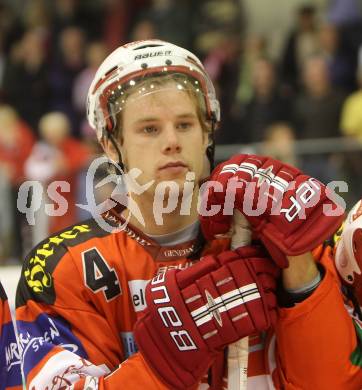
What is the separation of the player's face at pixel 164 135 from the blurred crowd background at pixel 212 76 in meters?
2.41

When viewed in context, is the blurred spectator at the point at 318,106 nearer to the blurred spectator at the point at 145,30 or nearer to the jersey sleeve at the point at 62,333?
the blurred spectator at the point at 145,30

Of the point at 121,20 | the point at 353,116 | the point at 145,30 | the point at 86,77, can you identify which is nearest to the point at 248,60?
the point at 145,30

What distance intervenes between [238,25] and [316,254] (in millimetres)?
5535

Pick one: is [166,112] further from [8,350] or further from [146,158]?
[8,350]

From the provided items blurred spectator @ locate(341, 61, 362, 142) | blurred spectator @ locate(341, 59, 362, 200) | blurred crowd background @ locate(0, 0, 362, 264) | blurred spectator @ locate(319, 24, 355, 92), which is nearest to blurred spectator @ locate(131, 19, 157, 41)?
blurred crowd background @ locate(0, 0, 362, 264)

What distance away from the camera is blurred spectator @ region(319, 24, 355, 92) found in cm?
632

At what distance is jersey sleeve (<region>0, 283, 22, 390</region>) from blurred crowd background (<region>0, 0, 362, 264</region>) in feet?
7.72

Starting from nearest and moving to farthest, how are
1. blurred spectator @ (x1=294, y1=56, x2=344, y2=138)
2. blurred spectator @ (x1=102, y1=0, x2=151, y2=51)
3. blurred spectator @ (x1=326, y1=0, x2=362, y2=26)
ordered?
blurred spectator @ (x1=294, y1=56, x2=344, y2=138) → blurred spectator @ (x1=326, y1=0, x2=362, y2=26) → blurred spectator @ (x1=102, y1=0, x2=151, y2=51)

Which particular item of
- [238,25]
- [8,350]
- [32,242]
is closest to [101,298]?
[8,350]

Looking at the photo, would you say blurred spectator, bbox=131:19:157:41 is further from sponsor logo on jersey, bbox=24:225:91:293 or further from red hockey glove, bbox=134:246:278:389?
red hockey glove, bbox=134:246:278:389

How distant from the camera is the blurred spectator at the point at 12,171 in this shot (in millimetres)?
5492

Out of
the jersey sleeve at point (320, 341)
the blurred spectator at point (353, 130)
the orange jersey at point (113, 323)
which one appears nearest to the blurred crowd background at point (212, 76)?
the blurred spectator at point (353, 130)

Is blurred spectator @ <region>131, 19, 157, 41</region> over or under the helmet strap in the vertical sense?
under

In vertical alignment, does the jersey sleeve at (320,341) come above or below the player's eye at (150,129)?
below
